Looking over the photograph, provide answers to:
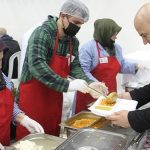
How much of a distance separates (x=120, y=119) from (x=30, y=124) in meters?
0.49

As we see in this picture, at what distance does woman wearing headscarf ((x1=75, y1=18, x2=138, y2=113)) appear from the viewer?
2.61m

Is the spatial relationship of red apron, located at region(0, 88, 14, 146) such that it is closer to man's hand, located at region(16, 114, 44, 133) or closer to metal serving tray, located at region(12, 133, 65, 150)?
man's hand, located at region(16, 114, 44, 133)

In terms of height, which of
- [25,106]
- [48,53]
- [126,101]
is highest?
[48,53]

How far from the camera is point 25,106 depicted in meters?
2.11

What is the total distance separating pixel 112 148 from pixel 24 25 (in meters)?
3.49

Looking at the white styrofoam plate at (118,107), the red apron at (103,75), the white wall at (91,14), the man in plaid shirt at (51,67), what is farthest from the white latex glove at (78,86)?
the white wall at (91,14)

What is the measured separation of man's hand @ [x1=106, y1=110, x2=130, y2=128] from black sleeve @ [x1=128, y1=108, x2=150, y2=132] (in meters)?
0.02

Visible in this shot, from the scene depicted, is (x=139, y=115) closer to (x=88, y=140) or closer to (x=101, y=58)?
(x=88, y=140)

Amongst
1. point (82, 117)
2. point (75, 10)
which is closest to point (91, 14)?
point (75, 10)

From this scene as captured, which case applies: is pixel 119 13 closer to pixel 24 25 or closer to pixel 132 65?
pixel 132 65

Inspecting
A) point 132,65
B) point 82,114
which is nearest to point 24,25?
point 132,65

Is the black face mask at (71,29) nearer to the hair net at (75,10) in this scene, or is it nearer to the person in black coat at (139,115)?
the hair net at (75,10)

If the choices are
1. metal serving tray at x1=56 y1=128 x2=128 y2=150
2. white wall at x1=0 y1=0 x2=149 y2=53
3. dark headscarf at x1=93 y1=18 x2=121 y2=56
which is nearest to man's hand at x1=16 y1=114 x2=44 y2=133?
metal serving tray at x1=56 y1=128 x2=128 y2=150

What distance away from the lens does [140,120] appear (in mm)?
1438
